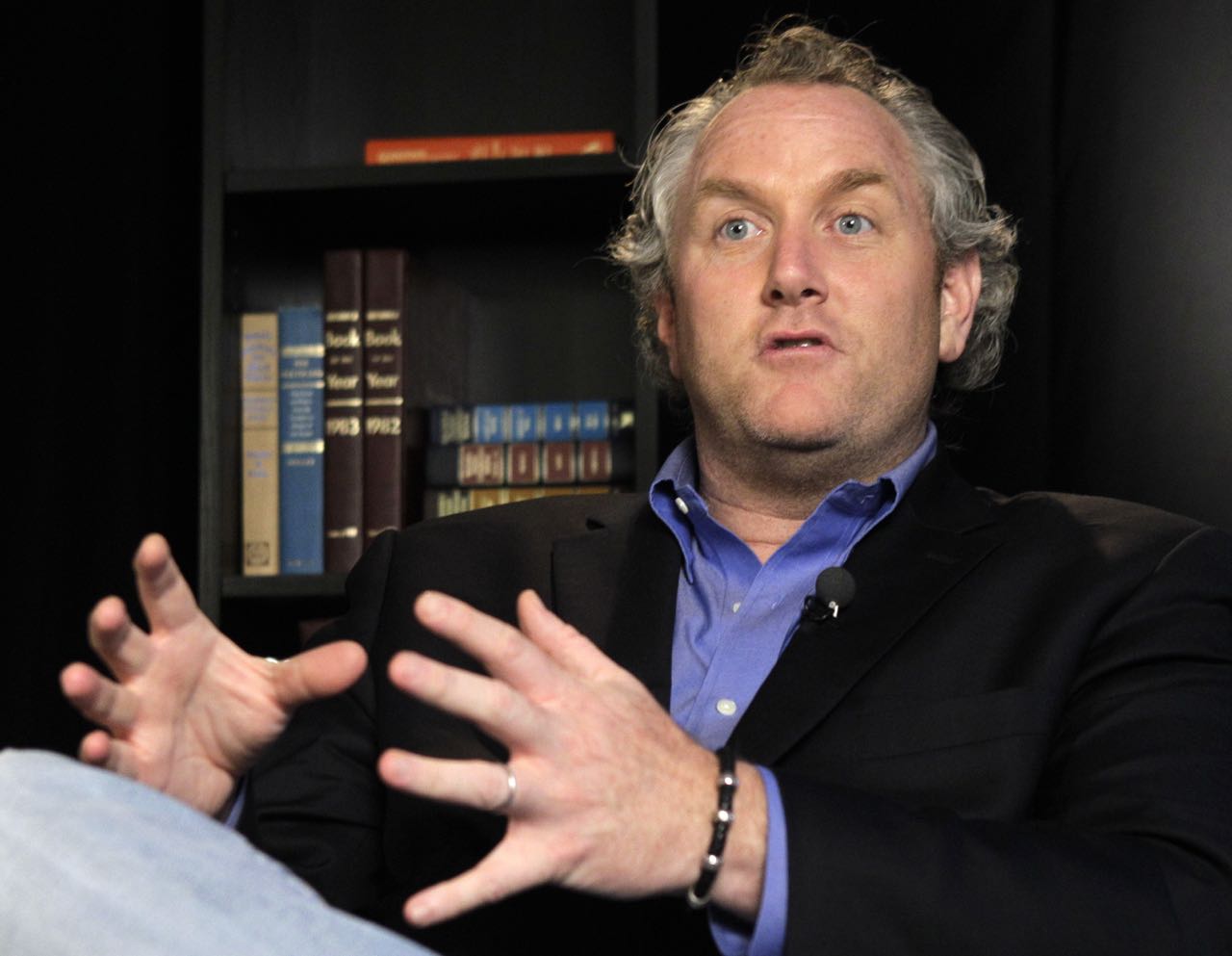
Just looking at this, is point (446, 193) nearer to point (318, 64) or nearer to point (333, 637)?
point (318, 64)

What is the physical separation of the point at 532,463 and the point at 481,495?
0.08 m

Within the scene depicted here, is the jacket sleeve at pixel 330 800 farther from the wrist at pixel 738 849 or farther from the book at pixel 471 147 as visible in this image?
the book at pixel 471 147

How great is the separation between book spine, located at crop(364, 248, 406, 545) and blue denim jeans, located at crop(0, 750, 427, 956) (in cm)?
117

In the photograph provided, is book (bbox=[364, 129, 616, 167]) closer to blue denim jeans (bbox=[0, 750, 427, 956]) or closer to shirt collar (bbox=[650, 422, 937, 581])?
shirt collar (bbox=[650, 422, 937, 581])

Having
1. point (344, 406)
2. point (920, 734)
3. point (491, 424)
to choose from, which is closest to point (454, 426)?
point (491, 424)

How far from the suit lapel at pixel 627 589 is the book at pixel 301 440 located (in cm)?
59

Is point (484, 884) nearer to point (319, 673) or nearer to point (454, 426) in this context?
point (319, 673)

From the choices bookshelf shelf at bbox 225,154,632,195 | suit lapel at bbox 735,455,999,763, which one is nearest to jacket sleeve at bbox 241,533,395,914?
suit lapel at bbox 735,455,999,763

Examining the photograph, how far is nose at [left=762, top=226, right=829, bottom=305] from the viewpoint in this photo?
1698 mm

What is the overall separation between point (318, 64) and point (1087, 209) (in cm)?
119

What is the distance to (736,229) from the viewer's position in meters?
1.84

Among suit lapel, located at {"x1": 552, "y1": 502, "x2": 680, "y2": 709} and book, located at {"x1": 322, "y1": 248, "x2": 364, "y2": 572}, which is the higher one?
book, located at {"x1": 322, "y1": 248, "x2": 364, "y2": 572}

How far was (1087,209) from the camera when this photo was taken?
2.13 m

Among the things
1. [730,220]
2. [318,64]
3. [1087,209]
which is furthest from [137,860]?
[318,64]
